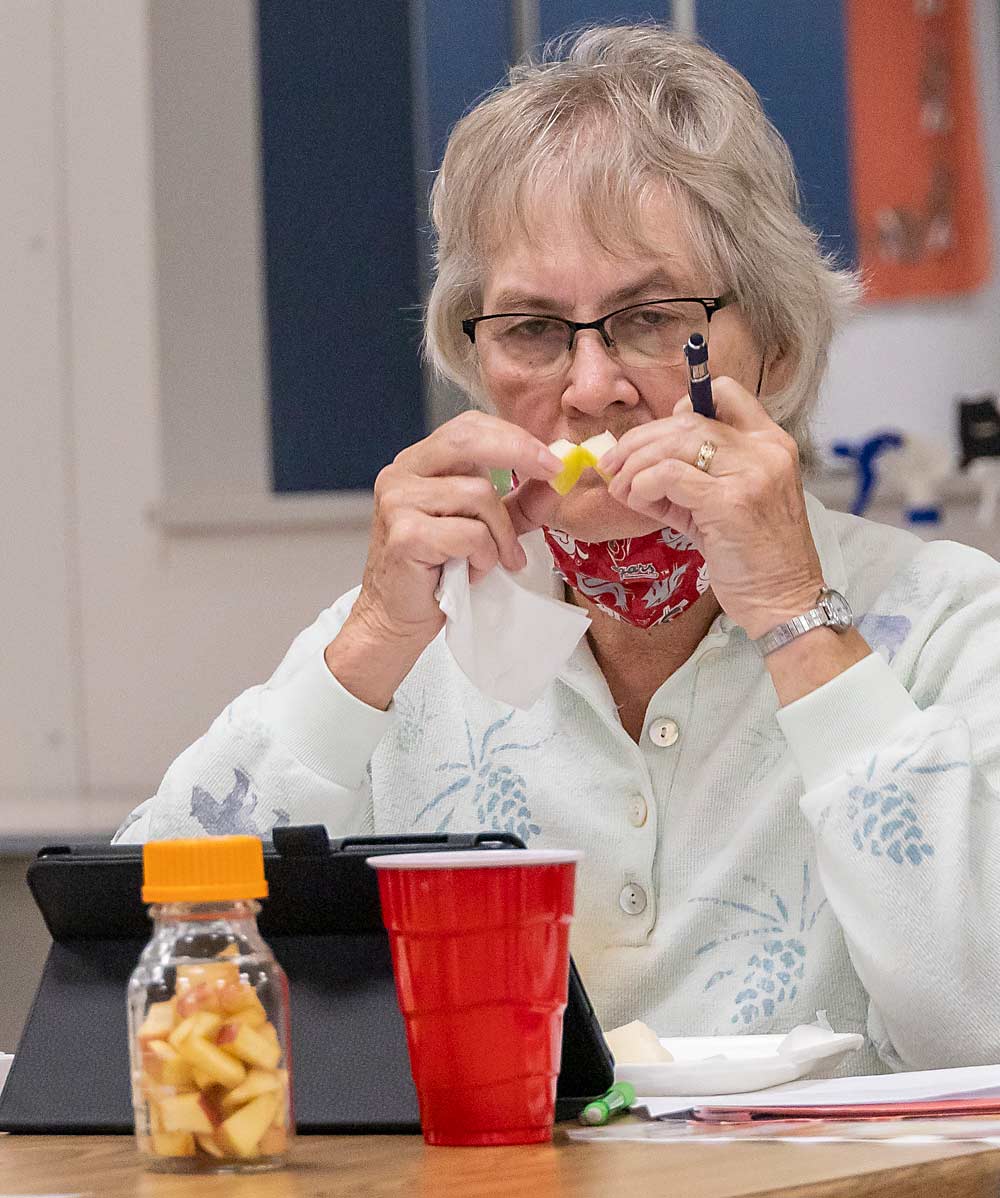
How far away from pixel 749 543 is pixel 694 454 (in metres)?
0.08

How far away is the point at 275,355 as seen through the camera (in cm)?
344

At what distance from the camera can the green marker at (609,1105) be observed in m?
0.94

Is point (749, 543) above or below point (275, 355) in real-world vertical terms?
below

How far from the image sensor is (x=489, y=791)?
1543 mm

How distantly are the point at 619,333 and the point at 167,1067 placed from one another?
0.86m

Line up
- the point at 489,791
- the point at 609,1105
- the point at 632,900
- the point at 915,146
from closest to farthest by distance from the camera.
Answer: the point at 609,1105
the point at 632,900
the point at 489,791
the point at 915,146

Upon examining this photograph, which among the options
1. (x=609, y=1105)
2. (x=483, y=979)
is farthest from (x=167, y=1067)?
(x=609, y=1105)

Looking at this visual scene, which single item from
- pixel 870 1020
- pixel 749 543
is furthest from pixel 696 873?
pixel 749 543

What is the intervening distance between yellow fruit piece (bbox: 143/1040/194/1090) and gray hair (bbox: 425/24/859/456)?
2.89 ft

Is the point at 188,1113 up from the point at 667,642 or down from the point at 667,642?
down

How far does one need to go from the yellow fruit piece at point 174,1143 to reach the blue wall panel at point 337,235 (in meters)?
2.66

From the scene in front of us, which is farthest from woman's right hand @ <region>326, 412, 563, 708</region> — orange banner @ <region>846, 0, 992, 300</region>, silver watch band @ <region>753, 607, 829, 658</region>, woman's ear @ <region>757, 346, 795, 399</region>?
orange banner @ <region>846, 0, 992, 300</region>

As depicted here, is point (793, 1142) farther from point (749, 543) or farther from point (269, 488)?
point (269, 488)

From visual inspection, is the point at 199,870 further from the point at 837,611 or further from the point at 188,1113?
the point at 837,611
